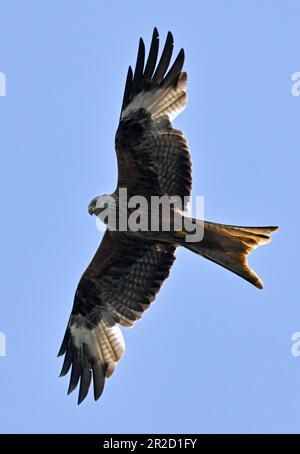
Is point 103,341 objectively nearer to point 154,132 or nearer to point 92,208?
point 92,208

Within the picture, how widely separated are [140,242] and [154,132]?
1.55 metres

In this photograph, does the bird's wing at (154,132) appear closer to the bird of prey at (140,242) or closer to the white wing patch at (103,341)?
the bird of prey at (140,242)

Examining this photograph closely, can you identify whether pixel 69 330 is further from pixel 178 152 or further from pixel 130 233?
pixel 178 152

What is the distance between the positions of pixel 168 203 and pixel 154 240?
783mm

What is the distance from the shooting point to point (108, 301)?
1458 cm

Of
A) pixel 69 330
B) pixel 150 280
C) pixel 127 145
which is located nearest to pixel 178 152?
pixel 127 145

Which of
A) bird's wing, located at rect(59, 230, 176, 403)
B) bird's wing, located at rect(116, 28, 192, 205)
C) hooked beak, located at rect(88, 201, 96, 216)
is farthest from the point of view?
bird's wing, located at rect(59, 230, 176, 403)

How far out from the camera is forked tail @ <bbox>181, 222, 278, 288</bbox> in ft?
43.0

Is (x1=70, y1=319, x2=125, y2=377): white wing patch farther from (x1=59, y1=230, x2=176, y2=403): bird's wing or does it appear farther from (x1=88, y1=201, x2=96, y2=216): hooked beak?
(x1=88, y1=201, x2=96, y2=216): hooked beak

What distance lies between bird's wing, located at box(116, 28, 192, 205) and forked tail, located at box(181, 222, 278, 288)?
663 mm

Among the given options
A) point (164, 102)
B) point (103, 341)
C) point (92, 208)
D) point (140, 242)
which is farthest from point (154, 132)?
point (103, 341)

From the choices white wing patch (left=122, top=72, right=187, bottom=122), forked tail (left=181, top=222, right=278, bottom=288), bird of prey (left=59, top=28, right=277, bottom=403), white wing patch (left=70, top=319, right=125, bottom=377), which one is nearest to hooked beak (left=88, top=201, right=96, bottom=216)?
bird of prey (left=59, top=28, right=277, bottom=403)

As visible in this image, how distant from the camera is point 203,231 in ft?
43.1

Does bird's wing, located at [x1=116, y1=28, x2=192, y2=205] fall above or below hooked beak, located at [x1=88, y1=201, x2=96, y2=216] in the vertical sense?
above
